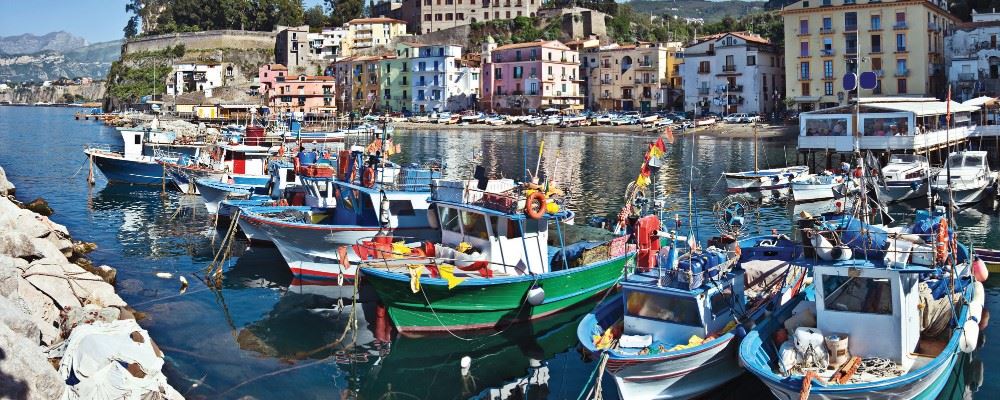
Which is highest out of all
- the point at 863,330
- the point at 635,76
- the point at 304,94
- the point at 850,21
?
the point at 850,21

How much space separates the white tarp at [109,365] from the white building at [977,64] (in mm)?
55948

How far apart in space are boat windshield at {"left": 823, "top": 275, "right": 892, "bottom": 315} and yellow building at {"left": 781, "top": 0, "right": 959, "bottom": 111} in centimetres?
4902

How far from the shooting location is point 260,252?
24750mm

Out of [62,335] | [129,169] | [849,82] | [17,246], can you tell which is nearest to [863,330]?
[849,82]

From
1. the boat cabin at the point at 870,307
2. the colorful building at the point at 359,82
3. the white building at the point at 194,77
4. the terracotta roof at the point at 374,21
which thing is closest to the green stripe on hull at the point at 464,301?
the boat cabin at the point at 870,307

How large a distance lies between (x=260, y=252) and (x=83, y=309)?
9.16 m

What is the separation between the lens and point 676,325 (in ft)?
42.5

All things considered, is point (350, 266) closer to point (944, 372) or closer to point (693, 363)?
point (693, 363)

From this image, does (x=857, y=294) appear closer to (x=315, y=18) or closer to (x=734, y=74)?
(x=734, y=74)

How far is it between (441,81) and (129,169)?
54.0m

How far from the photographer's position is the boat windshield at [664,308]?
12852 millimetres

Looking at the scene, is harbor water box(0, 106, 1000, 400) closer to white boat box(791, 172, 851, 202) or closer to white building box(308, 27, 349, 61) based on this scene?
white boat box(791, 172, 851, 202)

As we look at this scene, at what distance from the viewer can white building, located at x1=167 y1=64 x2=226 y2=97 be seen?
110938 mm


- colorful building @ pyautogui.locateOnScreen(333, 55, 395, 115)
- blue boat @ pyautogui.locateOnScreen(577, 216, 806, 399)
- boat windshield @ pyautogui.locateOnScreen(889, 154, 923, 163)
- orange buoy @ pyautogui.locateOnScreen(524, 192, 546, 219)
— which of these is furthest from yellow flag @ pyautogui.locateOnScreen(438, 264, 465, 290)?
colorful building @ pyautogui.locateOnScreen(333, 55, 395, 115)
